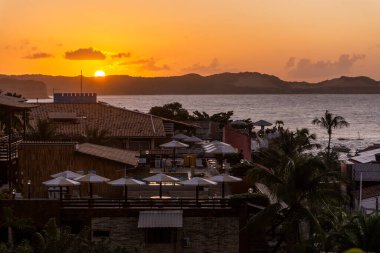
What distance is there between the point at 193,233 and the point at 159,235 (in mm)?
1359

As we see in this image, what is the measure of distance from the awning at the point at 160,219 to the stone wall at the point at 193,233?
48cm

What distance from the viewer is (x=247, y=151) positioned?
2125 inches

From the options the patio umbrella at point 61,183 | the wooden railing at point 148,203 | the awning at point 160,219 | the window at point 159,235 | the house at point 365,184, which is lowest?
the house at point 365,184

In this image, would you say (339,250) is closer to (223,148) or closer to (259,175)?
(259,175)

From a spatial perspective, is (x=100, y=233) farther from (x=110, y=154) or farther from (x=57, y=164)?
(x=110, y=154)

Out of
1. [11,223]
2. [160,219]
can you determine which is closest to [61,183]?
[11,223]

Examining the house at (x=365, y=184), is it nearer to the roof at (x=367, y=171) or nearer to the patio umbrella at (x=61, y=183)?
the roof at (x=367, y=171)

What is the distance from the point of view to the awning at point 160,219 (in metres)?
25.7

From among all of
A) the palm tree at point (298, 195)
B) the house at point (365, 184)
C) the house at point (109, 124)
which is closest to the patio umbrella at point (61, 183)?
the palm tree at point (298, 195)

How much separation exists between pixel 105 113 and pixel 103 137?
38.6 feet

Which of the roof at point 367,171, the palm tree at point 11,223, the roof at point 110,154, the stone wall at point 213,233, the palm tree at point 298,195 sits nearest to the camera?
the palm tree at point 11,223

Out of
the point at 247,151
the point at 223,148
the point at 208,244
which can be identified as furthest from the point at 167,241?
the point at 247,151

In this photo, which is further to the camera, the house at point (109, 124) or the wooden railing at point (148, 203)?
the house at point (109, 124)

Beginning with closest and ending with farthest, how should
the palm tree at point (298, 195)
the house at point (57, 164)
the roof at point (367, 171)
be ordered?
the palm tree at point (298, 195) → the house at point (57, 164) → the roof at point (367, 171)
